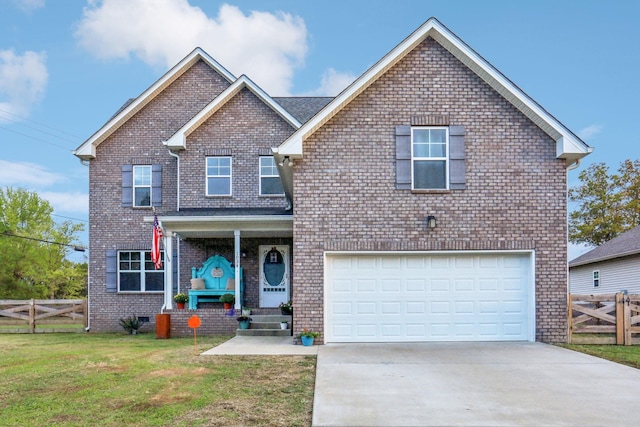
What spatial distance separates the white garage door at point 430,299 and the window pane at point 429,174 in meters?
1.59

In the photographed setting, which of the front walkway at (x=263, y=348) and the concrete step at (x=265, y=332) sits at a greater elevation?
the front walkway at (x=263, y=348)

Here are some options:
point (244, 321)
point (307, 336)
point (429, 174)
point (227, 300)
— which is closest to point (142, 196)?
point (227, 300)

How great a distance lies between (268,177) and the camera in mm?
16297

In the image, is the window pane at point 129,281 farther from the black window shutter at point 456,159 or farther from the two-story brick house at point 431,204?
the black window shutter at point 456,159

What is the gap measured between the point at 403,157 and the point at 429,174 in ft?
2.37

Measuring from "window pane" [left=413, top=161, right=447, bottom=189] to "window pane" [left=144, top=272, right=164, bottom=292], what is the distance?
9.64m

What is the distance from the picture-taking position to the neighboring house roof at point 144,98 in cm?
1669

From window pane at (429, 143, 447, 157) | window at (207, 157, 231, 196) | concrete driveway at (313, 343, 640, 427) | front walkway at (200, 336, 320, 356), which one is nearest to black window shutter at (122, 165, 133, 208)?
window at (207, 157, 231, 196)

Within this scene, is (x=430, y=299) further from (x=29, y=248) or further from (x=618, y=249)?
(x=29, y=248)

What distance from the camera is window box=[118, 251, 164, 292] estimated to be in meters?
16.6

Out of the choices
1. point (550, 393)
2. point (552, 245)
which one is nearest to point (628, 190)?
point (552, 245)

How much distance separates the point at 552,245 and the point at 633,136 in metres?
27.0

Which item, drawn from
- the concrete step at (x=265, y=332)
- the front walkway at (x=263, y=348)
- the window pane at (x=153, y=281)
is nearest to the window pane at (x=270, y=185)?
the window pane at (x=153, y=281)

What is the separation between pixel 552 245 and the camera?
11.0 metres
